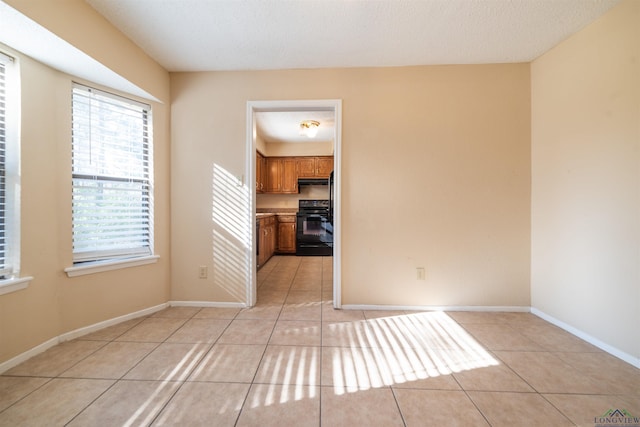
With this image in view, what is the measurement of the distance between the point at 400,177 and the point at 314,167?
321 cm

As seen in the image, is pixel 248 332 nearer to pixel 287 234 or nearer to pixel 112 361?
pixel 112 361

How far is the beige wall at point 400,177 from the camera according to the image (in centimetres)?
233

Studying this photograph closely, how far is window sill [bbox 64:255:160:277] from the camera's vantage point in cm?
187

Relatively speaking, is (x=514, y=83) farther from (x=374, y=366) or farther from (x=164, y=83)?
(x=164, y=83)

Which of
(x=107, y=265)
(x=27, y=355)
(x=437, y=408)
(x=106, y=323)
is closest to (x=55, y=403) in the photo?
(x=27, y=355)

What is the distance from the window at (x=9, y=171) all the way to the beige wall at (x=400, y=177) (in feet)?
3.34

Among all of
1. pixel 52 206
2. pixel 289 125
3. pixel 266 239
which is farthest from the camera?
pixel 266 239

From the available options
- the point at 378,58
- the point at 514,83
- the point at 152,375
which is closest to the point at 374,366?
the point at 152,375

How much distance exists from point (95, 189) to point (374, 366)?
8.62ft

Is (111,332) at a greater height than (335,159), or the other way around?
(335,159)

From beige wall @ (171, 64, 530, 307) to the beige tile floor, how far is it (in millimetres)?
400

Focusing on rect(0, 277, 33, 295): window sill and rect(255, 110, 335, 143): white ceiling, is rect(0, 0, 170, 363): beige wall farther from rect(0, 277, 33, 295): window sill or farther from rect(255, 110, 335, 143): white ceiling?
rect(255, 110, 335, 143): white ceiling

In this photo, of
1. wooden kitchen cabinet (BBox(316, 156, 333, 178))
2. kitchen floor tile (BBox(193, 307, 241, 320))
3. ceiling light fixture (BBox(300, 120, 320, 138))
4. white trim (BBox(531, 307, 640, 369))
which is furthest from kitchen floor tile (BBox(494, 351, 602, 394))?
wooden kitchen cabinet (BBox(316, 156, 333, 178))

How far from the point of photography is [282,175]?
17.7ft
